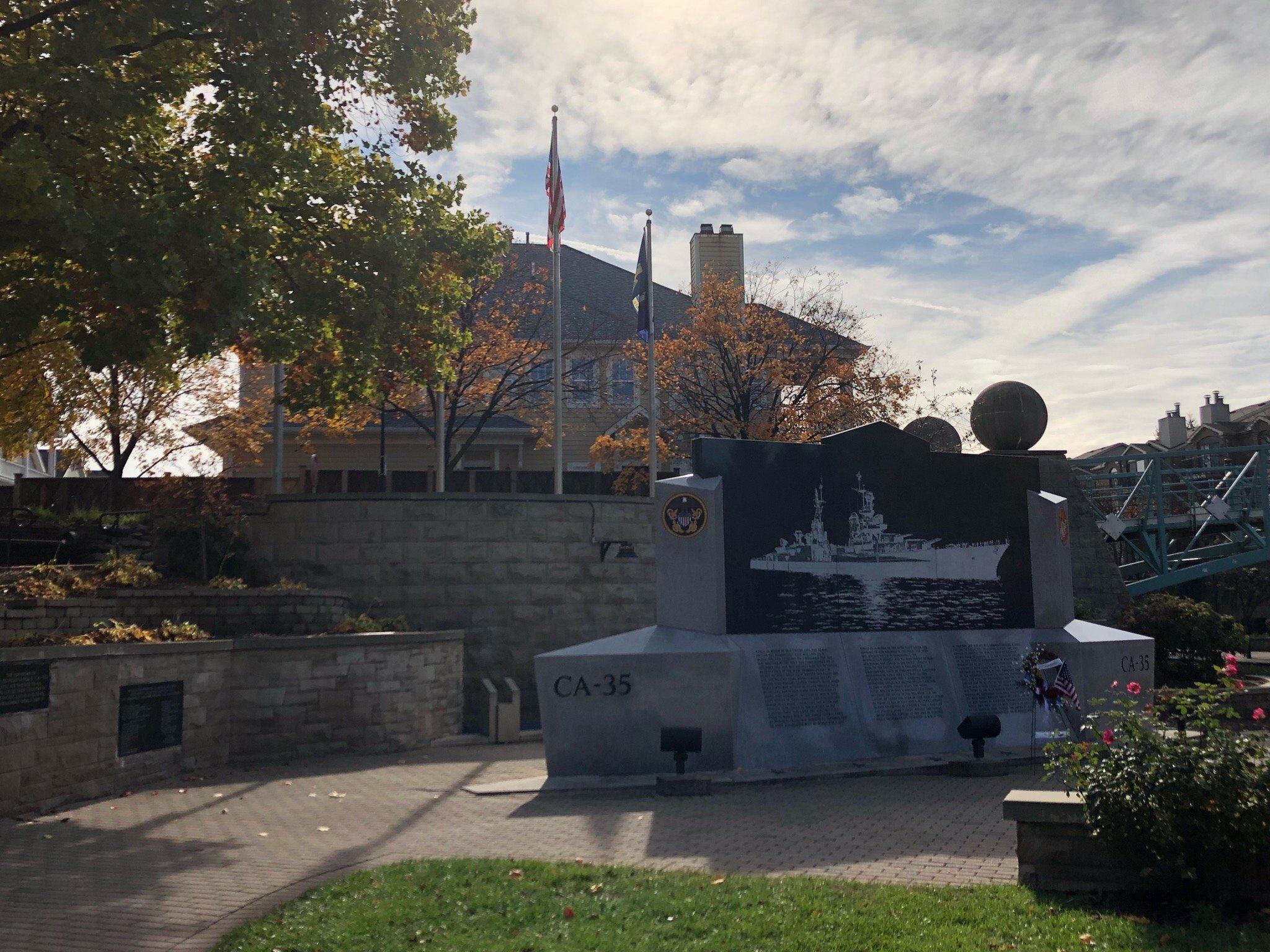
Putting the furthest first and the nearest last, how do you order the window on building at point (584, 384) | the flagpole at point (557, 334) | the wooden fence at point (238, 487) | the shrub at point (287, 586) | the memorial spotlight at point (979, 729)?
1. the window on building at point (584, 384)
2. the wooden fence at point (238, 487)
3. the flagpole at point (557, 334)
4. the shrub at point (287, 586)
5. the memorial spotlight at point (979, 729)

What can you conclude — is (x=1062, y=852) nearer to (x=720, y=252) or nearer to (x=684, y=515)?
(x=684, y=515)

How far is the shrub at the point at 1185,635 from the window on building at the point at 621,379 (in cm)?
1914

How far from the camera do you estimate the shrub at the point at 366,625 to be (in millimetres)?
19156

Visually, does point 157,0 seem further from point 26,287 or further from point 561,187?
point 561,187

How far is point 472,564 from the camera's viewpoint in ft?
78.3

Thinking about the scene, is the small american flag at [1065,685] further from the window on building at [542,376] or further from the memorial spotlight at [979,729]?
the window on building at [542,376]

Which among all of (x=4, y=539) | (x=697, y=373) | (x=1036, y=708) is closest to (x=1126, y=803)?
(x=1036, y=708)

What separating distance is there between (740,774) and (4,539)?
16759 mm

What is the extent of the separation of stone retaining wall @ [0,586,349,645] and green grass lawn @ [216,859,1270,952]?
10.5 metres

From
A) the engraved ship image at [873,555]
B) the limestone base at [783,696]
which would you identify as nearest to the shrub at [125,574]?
the limestone base at [783,696]

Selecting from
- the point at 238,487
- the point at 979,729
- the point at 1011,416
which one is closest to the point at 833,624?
the point at 979,729

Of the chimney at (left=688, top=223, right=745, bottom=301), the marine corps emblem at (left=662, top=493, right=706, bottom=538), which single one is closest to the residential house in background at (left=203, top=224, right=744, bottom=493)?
the chimney at (left=688, top=223, right=745, bottom=301)

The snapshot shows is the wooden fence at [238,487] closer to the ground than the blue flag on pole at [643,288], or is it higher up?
closer to the ground

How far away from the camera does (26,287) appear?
13289 millimetres
